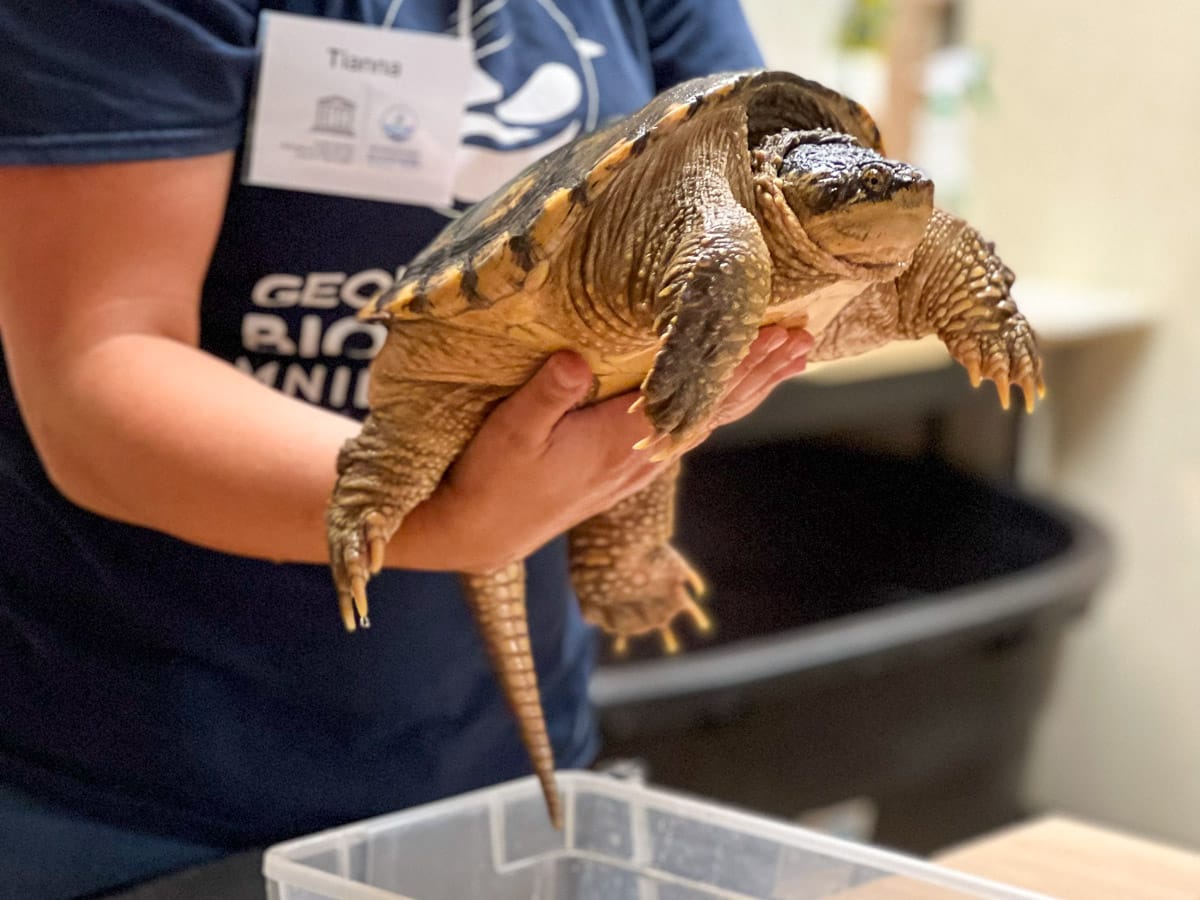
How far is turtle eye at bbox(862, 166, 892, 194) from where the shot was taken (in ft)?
1.70

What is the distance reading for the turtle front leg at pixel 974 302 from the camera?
0.62 m

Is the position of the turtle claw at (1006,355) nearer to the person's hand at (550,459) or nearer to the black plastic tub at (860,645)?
the person's hand at (550,459)

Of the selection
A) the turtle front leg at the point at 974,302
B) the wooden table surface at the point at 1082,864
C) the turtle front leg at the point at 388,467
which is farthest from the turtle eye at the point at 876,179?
the wooden table surface at the point at 1082,864

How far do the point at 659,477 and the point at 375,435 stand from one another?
0.16 meters

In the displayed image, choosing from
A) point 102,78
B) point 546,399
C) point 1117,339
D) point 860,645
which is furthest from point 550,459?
point 1117,339

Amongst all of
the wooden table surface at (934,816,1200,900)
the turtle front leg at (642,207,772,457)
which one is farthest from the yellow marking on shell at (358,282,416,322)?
the wooden table surface at (934,816,1200,900)

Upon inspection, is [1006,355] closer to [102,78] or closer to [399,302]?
[399,302]

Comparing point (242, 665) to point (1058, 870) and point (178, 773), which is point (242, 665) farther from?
point (1058, 870)

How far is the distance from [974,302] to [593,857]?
39 centimetres

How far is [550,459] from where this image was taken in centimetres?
58

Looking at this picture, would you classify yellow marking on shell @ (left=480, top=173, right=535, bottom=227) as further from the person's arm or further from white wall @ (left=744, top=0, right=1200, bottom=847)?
white wall @ (left=744, top=0, right=1200, bottom=847)

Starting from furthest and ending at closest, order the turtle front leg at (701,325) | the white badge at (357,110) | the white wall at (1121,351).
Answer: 1. the white wall at (1121,351)
2. the white badge at (357,110)
3. the turtle front leg at (701,325)

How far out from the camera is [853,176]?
1.73 feet

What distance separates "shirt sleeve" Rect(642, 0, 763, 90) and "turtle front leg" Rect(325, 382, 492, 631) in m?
0.31
